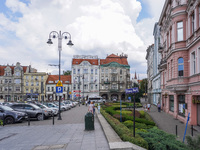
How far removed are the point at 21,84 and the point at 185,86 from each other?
67671 mm

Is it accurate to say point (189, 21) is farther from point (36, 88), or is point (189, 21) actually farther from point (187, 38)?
point (36, 88)

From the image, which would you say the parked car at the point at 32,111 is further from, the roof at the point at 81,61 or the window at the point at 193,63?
the roof at the point at 81,61

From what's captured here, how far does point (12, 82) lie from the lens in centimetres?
7462

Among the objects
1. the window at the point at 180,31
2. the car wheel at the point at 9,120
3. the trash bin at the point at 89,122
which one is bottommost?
the car wheel at the point at 9,120

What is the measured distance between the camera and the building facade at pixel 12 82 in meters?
73.9

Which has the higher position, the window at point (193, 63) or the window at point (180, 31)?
the window at point (180, 31)

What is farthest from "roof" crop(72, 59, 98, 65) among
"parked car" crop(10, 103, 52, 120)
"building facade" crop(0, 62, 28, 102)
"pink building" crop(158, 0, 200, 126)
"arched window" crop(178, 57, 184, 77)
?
"arched window" crop(178, 57, 184, 77)

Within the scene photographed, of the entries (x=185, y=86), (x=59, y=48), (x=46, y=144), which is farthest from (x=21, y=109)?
(x=185, y=86)

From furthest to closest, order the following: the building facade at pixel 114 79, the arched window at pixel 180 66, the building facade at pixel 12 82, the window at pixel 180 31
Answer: the building facade at pixel 114 79, the building facade at pixel 12 82, the window at pixel 180 31, the arched window at pixel 180 66

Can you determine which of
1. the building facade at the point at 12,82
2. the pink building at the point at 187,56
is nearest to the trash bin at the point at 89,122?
the pink building at the point at 187,56

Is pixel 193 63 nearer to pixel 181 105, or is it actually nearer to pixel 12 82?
pixel 181 105

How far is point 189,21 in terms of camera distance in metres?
19.4

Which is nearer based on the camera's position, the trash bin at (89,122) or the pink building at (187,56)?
the trash bin at (89,122)

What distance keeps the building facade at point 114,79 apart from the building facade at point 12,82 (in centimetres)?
3057
